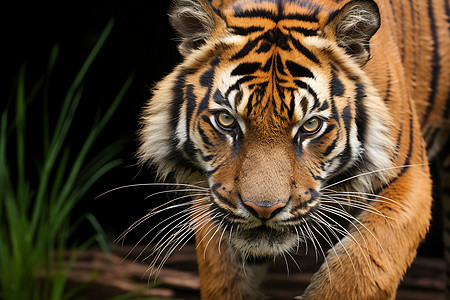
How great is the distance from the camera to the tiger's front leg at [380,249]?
86.4 inches

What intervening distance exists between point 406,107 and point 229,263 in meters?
0.88

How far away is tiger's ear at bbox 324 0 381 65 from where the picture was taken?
213cm

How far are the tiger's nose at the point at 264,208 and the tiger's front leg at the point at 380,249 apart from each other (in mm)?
384

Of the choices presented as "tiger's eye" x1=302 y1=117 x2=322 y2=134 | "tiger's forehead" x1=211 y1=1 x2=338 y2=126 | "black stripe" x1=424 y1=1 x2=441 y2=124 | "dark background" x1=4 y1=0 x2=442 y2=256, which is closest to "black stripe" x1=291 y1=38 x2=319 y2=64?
"tiger's forehead" x1=211 y1=1 x2=338 y2=126

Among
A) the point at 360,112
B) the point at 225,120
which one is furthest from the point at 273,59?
the point at 360,112

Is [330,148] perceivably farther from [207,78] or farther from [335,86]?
[207,78]

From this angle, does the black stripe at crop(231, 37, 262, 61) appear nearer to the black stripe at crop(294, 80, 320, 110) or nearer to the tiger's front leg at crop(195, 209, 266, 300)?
the black stripe at crop(294, 80, 320, 110)

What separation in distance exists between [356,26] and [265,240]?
77cm

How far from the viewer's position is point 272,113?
2023mm

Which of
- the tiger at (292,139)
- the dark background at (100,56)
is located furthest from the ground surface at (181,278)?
the tiger at (292,139)

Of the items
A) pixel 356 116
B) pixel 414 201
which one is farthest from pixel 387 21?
pixel 414 201

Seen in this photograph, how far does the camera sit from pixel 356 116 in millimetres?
2250

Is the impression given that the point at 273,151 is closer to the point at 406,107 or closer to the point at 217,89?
the point at 217,89

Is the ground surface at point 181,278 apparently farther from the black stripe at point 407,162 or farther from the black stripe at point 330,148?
the black stripe at point 330,148
